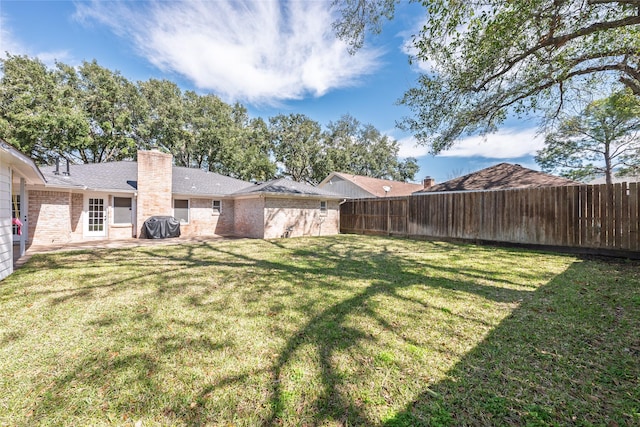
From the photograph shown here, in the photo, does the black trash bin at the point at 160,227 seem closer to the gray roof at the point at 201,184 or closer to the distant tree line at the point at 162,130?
the gray roof at the point at 201,184

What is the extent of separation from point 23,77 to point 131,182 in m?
14.7

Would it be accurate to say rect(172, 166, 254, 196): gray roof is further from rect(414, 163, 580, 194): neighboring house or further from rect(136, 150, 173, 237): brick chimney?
rect(414, 163, 580, 194): neighboring house

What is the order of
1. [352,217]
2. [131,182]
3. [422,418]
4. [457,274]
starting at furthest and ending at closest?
1. [352,217]
2. [131,182]
3. [457,274]
4. [422,418]

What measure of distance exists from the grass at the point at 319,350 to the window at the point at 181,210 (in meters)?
8.25

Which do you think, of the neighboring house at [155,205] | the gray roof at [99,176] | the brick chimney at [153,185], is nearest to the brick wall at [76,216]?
the neighboring house at [155,205]

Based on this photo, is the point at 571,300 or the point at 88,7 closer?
the point at 571,300

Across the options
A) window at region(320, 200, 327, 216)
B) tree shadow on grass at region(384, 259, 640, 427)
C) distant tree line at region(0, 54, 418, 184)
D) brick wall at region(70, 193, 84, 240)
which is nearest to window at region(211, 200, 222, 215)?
brick wall at region(70, 193, 84, 240)

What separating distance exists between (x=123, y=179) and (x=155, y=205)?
2.26m

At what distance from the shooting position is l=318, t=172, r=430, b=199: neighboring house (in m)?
22.6

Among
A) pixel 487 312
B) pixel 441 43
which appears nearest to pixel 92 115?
pixel 441 43

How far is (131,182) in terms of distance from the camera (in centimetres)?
1306

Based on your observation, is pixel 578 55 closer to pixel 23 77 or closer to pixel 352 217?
pixel 352 217

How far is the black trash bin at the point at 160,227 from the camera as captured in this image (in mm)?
12219

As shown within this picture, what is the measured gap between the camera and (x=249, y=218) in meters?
14.0
